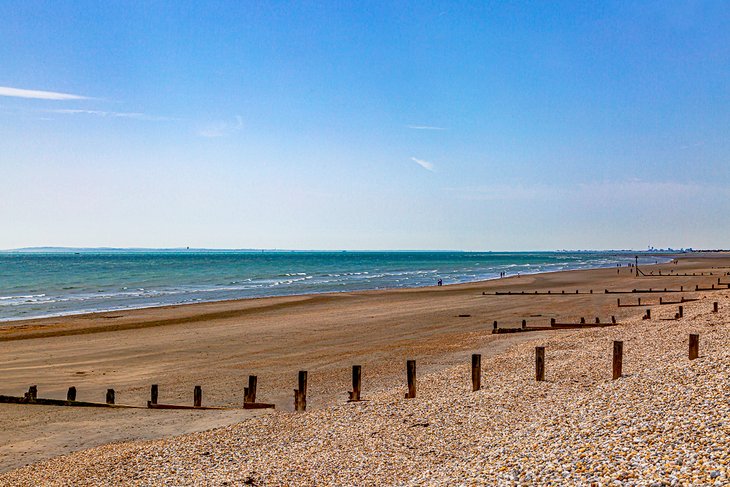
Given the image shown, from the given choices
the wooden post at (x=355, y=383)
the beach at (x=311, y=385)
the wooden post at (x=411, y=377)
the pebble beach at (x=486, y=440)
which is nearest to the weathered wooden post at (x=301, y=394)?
the pebble beach at (x=486, y=440)

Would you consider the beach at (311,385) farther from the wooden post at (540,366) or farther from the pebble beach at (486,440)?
the wooden post at (540,366)

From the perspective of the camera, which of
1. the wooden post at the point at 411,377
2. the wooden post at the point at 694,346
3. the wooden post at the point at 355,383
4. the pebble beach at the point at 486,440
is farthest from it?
the wooden post at the point at 355,383

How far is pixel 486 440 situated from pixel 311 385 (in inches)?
411

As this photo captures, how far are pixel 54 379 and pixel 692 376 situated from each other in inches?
882

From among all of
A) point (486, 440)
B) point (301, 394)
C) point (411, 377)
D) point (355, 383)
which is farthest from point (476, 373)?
point (301, 394)

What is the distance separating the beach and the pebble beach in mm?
64

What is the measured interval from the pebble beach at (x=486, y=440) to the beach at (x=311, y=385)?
2.5 inches

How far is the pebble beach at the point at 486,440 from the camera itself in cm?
907

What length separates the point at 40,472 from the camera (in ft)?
43.4

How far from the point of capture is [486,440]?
12305mm

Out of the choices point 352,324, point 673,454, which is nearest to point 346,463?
point 673,454

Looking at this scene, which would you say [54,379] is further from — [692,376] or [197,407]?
[692,376]

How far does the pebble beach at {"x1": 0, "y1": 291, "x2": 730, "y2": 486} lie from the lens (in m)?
9.07

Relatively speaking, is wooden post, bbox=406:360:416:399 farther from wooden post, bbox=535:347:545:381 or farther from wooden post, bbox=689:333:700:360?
wooden post, bbox=689:333:700:360
